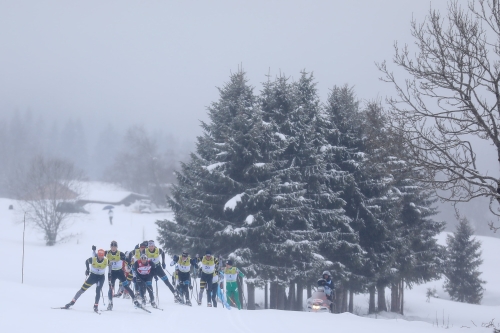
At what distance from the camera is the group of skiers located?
52.8 ft

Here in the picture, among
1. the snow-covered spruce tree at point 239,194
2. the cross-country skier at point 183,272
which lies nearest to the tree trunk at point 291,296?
the snow-covered spruce tree at point 239,194

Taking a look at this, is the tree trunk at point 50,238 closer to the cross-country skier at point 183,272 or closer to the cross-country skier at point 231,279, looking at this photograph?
the cross-country skier at point 231,279

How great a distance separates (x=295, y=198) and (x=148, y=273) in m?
9.78

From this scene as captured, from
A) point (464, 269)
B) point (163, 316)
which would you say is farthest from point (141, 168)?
point (163, 316)

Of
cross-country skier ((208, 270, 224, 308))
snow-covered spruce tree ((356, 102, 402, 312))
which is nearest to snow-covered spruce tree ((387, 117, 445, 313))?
snow-covered spruce tree ((356, 102, 402, 312))

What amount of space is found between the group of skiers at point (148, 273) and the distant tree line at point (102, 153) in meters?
54.5

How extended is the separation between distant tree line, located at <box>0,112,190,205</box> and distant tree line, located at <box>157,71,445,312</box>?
49.0m

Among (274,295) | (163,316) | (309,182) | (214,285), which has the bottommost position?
(274,295)

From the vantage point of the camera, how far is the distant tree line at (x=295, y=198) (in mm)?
25547

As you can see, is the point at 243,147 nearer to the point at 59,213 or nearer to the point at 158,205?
the point at 59,213

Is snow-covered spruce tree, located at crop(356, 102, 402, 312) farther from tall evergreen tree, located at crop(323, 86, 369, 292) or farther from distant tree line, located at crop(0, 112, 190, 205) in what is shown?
distant tree line, located at crop(0, 112, 190, 205)

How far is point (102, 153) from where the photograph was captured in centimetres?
16725

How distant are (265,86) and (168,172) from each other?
202 feet

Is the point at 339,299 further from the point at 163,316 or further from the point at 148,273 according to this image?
the point at 163,316
